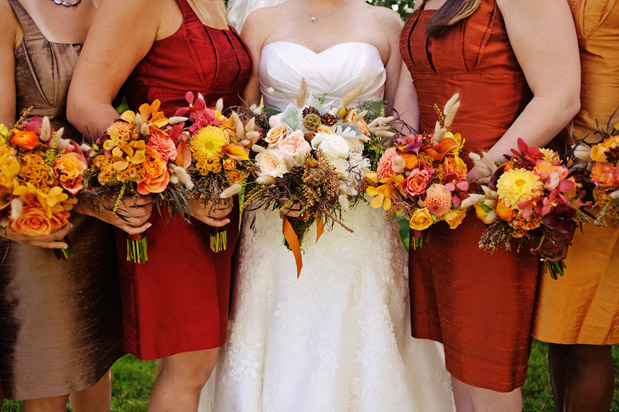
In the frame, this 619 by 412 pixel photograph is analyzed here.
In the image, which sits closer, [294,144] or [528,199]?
[528,199]

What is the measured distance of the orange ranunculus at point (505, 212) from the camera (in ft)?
6.89

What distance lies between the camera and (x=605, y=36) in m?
2.31

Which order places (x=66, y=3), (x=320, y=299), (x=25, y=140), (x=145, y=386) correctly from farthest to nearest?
(x=145, y=386)
(x=320, y=299)
(x=66, y=3)
(x=25, y=140)

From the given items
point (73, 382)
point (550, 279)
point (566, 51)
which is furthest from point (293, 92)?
point (73, 382)

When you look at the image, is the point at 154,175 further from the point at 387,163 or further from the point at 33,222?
the point at 387,163

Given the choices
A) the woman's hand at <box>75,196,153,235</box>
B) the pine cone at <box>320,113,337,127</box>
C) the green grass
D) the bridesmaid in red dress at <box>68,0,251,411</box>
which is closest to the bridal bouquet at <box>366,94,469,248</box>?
the pine cone at <box>320,113,337,127</box>

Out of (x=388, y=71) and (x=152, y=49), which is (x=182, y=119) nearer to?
(x=152, y=49)

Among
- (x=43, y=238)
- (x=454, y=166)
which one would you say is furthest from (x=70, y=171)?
(x=454, y=166)

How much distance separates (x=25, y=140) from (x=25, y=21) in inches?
28.4

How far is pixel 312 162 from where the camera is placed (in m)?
2.31

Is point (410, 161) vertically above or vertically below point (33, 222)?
above

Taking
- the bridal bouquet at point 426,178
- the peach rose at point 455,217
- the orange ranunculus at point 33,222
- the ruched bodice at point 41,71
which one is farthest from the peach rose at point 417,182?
the ruched bodice at point 41,71

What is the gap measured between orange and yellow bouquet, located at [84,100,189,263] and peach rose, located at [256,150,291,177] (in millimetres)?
320

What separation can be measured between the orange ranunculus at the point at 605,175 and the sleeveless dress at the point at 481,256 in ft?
1.51
